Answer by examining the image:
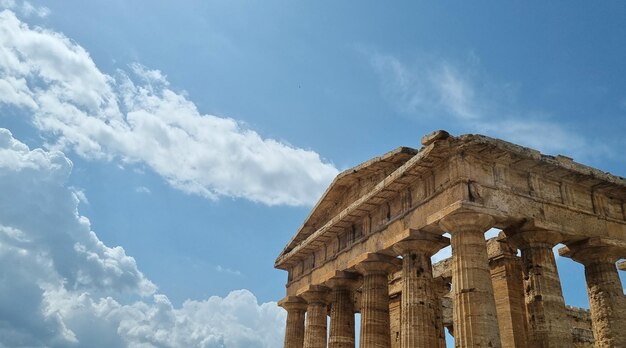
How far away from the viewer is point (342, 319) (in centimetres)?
2056

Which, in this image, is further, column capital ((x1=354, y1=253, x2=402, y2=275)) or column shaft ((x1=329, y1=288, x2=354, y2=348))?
column shaft ((x1=329, y1=288, x2=354, y2=348))

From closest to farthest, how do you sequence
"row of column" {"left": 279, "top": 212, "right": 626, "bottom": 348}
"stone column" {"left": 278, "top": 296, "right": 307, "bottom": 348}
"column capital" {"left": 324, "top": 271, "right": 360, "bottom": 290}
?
"row of column" {"left": 279, "top": 212, "right": 626, "bottom": 348} → "column capital" {"left": 324, "top": 271, "right": 360, "bottom": 290} → "stone column" {"left": 278, "top": 296, "right": 307, "bottom": 348}

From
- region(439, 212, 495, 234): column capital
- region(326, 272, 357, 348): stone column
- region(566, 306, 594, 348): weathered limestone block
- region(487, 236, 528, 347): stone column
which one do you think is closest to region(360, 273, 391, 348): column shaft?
region(326, 272, 357, 348): stone column

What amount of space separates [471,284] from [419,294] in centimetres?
258

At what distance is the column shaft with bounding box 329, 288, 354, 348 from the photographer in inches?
801

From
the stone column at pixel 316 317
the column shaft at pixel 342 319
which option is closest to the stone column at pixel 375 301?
the column shaft at pixel 342 319

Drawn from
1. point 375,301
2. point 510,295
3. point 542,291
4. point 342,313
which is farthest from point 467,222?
point 342,313

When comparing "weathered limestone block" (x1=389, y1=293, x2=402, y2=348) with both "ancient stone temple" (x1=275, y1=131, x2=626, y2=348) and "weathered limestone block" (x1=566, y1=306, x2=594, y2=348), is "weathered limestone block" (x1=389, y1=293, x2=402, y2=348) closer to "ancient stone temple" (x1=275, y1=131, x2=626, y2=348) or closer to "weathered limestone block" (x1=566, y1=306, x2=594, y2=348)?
"ancient stone temple" (x1=275, y1=131, x2=626, y2=348)

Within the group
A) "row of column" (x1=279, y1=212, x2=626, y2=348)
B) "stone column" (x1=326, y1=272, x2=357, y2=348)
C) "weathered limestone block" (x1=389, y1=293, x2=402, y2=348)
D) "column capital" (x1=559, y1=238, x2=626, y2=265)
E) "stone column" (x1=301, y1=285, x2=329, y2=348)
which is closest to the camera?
"row of column" (x1=279, y1=212, x2=626, y2=348)

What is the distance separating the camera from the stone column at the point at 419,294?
50.6 feet

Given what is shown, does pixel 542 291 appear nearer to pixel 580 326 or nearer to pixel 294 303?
pixel 580 326

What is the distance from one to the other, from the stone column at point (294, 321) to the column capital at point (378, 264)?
565 cm

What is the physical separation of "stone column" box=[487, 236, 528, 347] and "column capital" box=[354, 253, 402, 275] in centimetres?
400

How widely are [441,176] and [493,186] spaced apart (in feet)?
4.67
